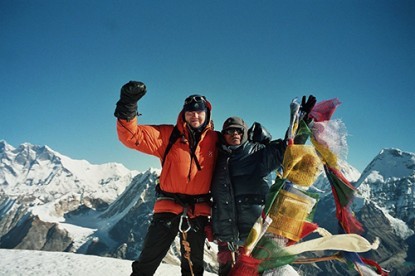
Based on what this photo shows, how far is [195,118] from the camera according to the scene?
5496 mm

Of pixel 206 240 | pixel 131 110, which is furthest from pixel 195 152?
pixel 206 240

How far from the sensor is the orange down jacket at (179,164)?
17.4ft

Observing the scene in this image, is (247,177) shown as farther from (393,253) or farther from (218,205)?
(393,253)

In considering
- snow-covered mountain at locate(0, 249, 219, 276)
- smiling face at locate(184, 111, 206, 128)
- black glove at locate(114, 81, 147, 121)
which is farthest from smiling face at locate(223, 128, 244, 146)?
snow-covered mountain at locate(0, 249, 219, 276)

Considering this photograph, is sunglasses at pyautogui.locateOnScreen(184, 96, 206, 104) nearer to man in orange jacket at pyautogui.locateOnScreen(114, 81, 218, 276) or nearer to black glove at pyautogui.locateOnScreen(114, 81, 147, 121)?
man in orange jacket at pyautogui.locateOnScreen(114, 81, 218, 276)

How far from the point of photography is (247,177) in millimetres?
5195

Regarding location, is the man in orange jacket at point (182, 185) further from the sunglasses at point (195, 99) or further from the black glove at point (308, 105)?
the black glove at point (308, 105)

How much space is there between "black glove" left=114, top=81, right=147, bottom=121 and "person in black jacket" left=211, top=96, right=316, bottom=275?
1.62 metres

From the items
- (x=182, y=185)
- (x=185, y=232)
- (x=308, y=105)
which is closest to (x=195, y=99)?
(x=182, y=185)

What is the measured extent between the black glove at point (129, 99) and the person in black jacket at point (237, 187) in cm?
162

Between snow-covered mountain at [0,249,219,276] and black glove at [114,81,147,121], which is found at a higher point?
black glove at [114,81,147,121]

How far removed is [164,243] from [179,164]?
138 centimetres

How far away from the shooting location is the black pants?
5172mm

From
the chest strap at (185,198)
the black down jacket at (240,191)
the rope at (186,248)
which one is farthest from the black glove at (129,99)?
the rope at (186,248)
